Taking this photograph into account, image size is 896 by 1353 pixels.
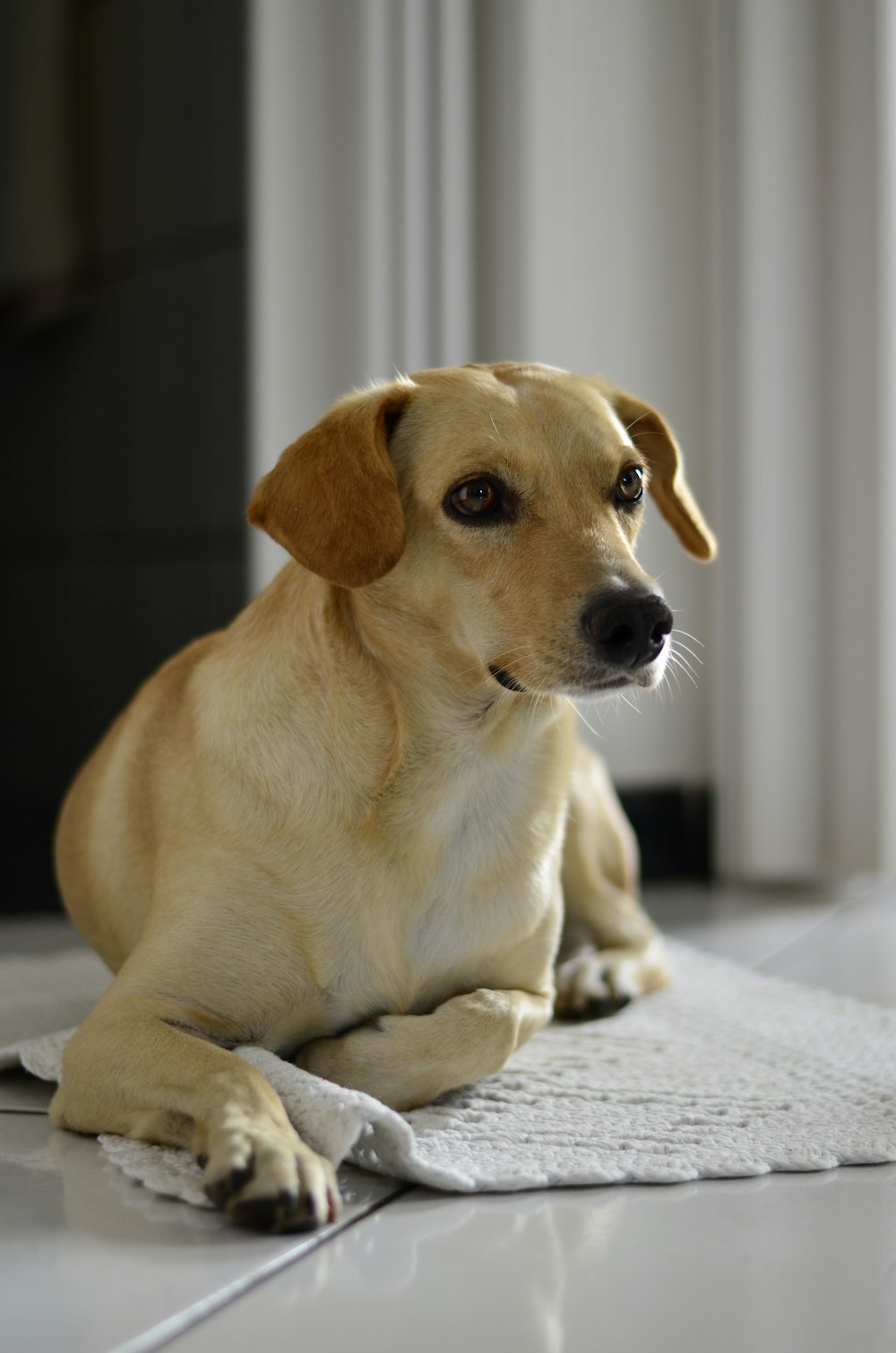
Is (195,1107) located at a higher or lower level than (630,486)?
lower

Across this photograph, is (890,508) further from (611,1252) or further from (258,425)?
(611,1252)

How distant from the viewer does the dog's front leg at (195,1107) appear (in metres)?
1.17

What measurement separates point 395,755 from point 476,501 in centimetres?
30

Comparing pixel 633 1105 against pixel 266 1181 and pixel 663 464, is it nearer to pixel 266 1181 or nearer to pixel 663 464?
pixel 266 1181

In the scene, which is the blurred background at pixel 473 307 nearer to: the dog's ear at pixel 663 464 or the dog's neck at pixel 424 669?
the dog's ear at pixel 663 464

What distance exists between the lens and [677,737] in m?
3.51

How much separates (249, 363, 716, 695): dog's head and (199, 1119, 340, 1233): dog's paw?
1.83ft

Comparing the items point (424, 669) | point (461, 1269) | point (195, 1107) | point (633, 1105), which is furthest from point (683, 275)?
point (461, 1269)

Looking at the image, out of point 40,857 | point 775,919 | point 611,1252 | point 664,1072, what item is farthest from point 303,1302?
point 40,857

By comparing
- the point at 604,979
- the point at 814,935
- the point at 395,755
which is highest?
the point at 395,755

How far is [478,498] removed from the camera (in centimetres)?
155

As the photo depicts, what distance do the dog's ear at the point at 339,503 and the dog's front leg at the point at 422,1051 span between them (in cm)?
49

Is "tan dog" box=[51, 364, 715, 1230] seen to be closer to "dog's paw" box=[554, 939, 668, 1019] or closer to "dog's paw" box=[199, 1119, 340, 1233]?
"dog's paw" box=[199, 1119, 340, 1233]

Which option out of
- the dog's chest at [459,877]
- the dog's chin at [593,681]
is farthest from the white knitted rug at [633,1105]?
the dog's chin at [593,681]
